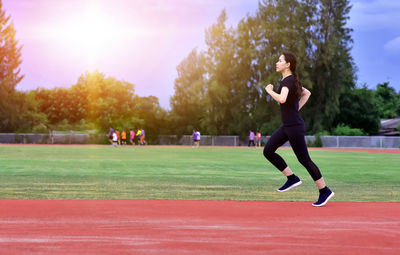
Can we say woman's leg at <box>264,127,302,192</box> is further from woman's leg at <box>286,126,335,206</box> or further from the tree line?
the tree line

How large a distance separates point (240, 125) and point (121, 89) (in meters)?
28.1

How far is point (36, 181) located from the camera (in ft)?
41.9

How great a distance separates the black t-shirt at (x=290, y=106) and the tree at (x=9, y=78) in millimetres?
65791

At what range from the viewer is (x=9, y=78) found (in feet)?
240

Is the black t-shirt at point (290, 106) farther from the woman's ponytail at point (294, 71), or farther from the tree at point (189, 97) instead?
the tree at point (189, 97)

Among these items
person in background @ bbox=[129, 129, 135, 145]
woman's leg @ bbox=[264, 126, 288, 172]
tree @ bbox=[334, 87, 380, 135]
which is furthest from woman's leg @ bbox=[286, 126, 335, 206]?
tree @ bbox=[334, 87, 380, 135]

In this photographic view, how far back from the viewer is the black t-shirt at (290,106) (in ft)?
26.1

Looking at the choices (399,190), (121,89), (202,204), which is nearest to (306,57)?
(121,89)

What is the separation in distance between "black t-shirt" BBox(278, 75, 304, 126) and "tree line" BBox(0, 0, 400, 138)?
51.7m

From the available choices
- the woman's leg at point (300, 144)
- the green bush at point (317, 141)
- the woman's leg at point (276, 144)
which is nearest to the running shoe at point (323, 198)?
the woman's leg at point (300, 144)

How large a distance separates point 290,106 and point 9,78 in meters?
70.7

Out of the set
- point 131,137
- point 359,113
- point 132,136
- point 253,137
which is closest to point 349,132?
point 253,137

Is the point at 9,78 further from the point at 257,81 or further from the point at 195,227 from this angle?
the point at 195,227

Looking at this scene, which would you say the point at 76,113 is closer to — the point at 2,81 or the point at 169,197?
the point at 2,81
